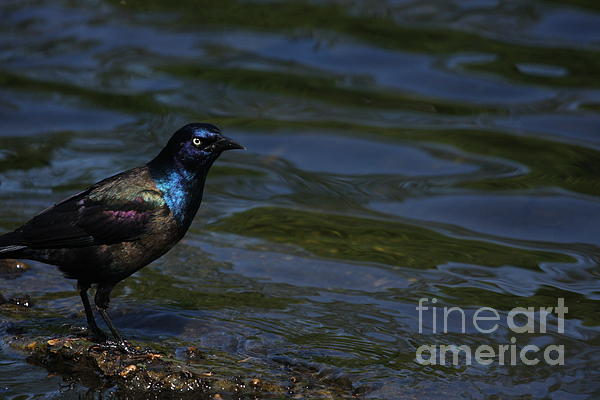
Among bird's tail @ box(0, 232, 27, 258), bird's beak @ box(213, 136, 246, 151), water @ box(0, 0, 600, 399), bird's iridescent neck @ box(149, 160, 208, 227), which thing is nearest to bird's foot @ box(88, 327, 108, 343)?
water @ box(0, 0, 600, 399)

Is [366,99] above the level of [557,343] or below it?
above

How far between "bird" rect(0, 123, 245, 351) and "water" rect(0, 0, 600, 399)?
526 mm

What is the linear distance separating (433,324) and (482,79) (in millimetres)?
5006

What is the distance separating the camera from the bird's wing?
19.8 ft

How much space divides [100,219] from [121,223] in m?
0.15

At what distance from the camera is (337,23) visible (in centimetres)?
1220

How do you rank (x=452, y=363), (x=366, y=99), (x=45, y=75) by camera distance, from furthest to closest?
(x=45, y=75) < (x=366, y=99) < (x=452, y=363)

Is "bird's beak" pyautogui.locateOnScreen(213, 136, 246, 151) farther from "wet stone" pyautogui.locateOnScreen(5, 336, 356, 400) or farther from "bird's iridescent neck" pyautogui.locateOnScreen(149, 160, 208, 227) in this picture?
"wet stone" pyautogui.locateOnScreen(5, 336, 356, 400)

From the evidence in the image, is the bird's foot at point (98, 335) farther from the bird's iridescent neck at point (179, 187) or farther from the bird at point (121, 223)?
the bird's iridescent neck at point (179, 187)

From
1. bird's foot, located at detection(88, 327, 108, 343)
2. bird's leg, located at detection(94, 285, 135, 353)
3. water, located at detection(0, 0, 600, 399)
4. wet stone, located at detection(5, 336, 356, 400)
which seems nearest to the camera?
wet stone, located at detection(5, 336, 356, 400)

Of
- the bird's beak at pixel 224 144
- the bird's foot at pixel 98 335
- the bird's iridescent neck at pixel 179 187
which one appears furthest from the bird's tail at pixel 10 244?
the bird's beak at pixel 224 144

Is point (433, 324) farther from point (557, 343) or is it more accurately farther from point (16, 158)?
point (16, 158)

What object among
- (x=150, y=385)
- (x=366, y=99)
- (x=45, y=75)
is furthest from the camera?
(x=45, y=75)

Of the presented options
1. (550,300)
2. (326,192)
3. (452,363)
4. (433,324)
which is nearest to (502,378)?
(452,363)
